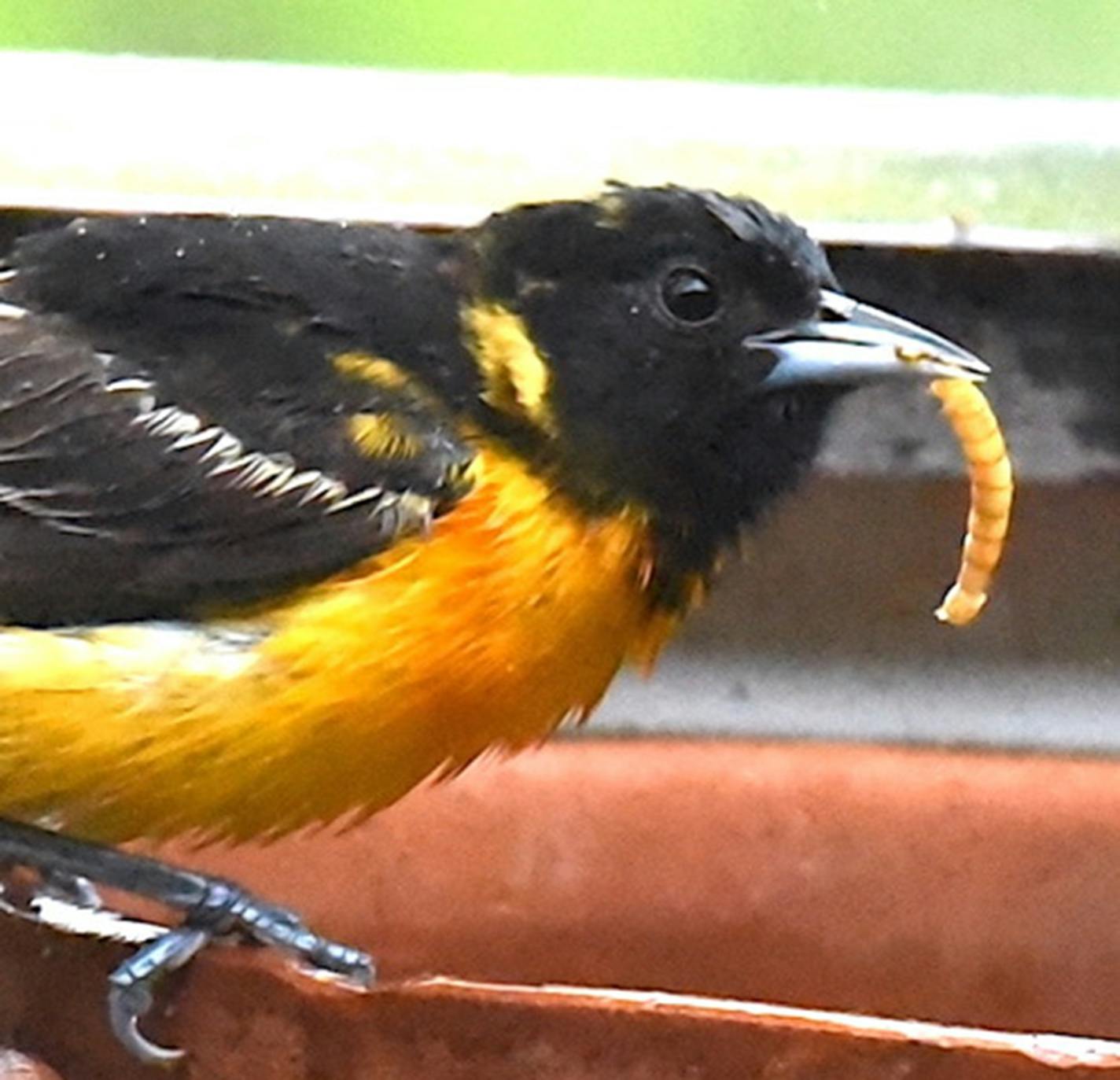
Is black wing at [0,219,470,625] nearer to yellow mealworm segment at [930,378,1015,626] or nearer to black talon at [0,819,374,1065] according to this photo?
black talon at [0,819,374,1065]

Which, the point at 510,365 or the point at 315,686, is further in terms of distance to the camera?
the point at 510,365

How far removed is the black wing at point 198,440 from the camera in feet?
4.95

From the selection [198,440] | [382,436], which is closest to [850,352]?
[382,436]

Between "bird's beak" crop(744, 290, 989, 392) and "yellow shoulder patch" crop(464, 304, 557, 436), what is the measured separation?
124mm

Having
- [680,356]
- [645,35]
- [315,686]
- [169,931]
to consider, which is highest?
[645,35]

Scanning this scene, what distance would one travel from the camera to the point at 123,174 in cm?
A: 220

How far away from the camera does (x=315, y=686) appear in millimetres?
1466

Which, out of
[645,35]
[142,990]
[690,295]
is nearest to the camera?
[142,990]

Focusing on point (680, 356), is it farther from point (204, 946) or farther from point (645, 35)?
point (645, 35)

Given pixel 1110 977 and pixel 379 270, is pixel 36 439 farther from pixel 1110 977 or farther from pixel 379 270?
pixel 1110 977

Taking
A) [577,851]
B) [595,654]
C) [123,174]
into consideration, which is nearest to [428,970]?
[577,851]

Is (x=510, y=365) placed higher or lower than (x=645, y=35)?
lower

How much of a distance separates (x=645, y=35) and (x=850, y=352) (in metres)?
0.69

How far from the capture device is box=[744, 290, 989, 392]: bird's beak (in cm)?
154
